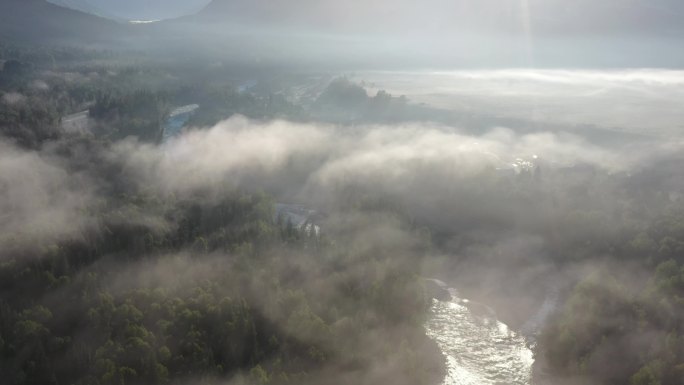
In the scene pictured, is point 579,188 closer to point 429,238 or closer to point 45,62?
point 429,238

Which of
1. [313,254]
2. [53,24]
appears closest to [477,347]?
[313,254]

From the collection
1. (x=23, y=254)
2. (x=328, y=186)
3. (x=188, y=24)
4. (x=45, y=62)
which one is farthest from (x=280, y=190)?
(x=188, y=24)

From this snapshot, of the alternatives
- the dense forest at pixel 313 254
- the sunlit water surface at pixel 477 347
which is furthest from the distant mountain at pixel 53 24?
the sunlit water surface at pixel 477 347

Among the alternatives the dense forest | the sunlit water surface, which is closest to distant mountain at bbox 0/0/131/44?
the dense forest

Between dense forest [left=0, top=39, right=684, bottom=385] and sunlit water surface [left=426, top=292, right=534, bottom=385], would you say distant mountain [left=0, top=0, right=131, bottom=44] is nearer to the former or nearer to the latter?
dense forest [left=0, top=39, right=684, bottom=385]

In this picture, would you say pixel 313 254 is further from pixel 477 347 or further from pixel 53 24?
pixel 53 24
